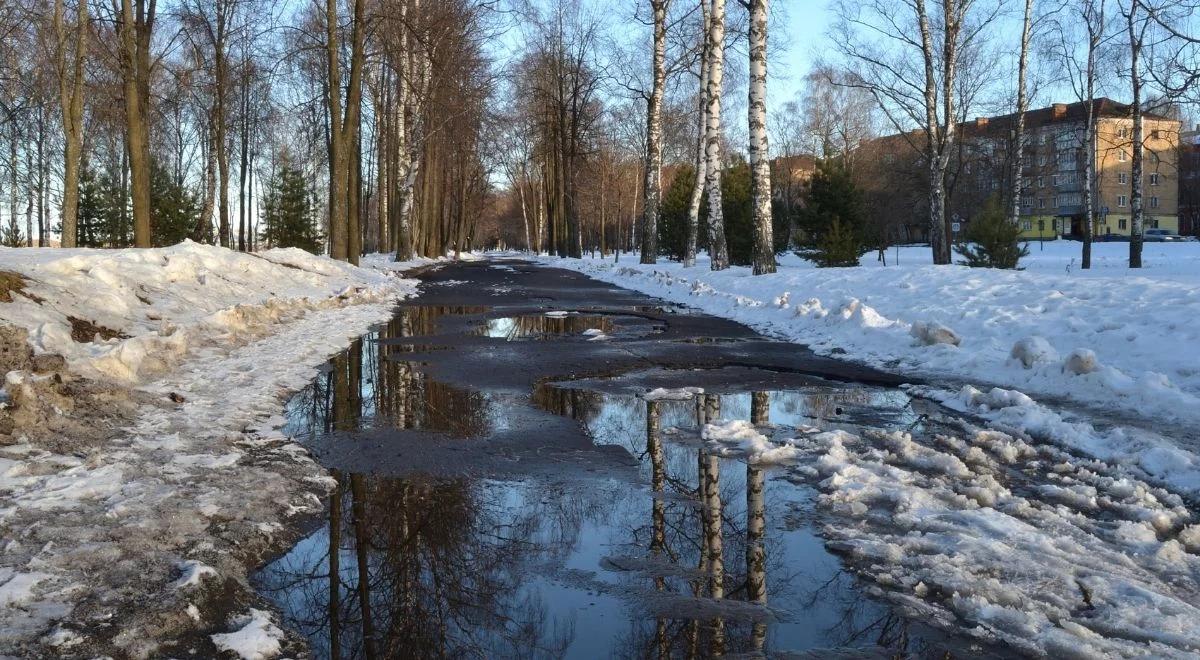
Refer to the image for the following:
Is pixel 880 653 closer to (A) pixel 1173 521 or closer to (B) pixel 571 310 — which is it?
(A) pixel 1173 521

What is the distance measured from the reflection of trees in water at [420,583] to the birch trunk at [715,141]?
1916 cm

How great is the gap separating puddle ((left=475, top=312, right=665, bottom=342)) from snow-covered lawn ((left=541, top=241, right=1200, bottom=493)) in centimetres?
187

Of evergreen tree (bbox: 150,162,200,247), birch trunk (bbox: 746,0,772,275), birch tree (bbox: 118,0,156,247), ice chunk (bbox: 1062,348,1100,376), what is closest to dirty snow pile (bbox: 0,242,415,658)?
ice chunk (bbox: 1062,348,1100,376)

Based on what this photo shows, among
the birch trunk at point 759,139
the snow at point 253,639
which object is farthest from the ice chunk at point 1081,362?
the birch trunk at point 759,139

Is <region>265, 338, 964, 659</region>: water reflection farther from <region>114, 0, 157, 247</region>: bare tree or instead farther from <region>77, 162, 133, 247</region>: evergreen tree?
<region>77, 162, 133, 247</region>: evergreen tree

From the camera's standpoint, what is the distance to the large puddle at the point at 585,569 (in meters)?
2.86

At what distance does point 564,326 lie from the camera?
1288 cm

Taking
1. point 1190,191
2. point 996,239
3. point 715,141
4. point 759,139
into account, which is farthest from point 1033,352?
point 1190,191

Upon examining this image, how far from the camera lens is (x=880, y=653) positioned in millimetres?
2779

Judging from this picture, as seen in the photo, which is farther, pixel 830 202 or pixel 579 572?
pixel 830 202

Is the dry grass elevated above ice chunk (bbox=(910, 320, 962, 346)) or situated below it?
above

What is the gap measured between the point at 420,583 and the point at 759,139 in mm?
17315

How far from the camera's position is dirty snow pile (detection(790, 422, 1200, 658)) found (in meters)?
2.89

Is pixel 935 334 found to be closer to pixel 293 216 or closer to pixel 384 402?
pixel 384 402
